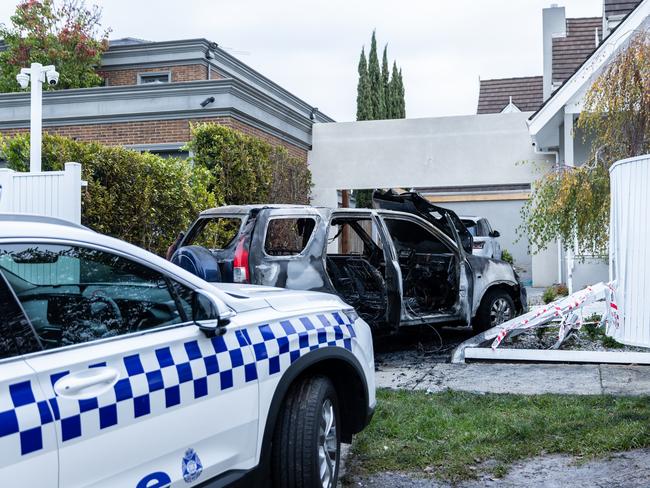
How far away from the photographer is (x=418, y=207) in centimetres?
895

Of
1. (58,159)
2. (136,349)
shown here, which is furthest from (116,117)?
(136,349)

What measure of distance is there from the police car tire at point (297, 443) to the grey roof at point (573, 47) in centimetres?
1700

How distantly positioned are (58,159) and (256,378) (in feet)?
Answer: 23.7

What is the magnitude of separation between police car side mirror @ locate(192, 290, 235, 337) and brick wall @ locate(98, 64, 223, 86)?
17704 mm

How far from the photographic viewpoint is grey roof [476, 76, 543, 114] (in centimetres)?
3014

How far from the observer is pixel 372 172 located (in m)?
17.1

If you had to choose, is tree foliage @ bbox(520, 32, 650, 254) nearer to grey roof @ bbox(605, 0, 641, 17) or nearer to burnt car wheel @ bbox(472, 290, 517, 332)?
burnt car wheel @ bbox(472, 290, 517, 332)

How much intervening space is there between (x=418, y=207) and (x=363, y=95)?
21.0 m

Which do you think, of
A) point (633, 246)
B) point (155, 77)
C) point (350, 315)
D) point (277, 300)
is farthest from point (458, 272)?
point (155, 77)

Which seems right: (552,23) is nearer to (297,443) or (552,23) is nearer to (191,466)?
(297,443)

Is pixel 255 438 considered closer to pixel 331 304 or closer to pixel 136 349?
pixel 136 349

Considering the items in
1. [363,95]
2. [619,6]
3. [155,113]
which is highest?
[363,95]

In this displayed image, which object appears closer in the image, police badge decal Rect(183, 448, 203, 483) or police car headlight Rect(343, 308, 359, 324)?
police badge decal Rect(183, 448, 203, 483)

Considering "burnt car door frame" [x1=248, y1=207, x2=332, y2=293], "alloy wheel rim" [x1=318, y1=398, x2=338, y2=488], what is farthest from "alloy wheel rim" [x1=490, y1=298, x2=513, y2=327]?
"alloy wheel rim" [x1=318, y1=398, x2=338, y2=488]
